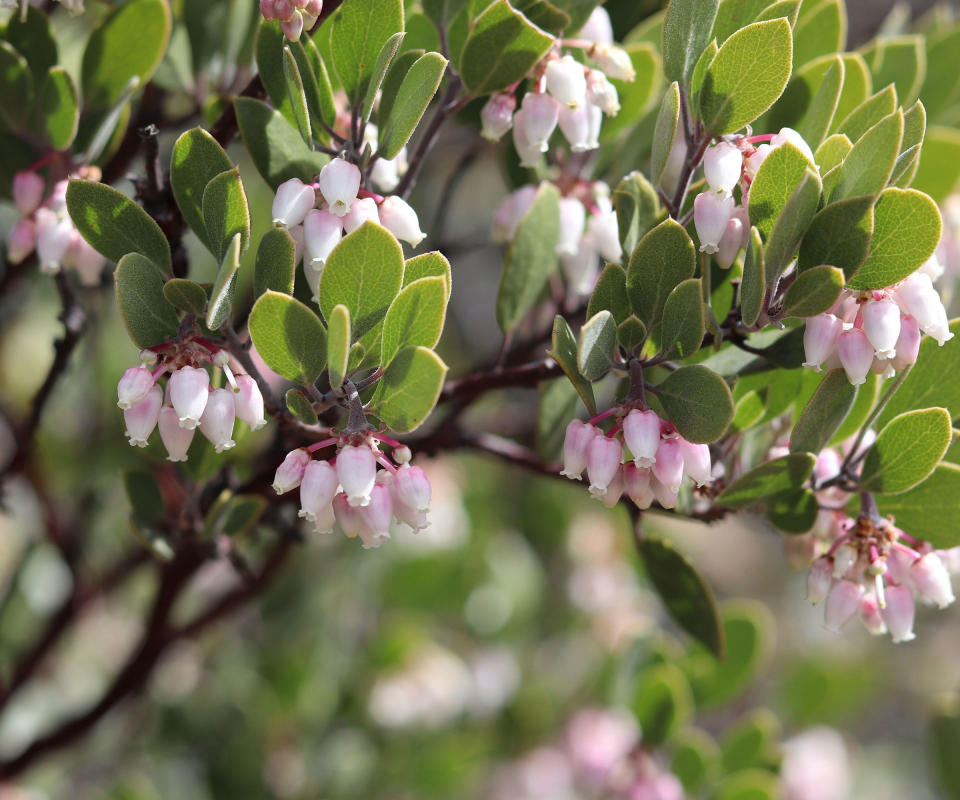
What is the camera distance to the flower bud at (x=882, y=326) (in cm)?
75

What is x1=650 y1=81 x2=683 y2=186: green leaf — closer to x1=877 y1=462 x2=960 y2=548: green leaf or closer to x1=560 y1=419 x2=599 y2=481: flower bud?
x1=560 y1=419 x2=599 y2=481: flower bud

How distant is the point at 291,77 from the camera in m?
0.77

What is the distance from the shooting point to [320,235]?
78cm

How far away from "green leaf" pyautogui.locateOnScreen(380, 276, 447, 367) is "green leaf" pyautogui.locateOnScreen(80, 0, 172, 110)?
1.62 ft

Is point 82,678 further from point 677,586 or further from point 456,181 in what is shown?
point 677,586

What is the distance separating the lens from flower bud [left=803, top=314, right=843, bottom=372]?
2.56ft

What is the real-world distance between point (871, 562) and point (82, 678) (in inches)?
73.8

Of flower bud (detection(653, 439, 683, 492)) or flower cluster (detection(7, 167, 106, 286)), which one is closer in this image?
flower bud (detection(653, 439, 683, 492))

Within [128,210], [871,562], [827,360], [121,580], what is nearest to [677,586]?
[871,562]

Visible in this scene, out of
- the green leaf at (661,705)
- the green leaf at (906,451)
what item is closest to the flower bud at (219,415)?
the green leaf at (906,451)

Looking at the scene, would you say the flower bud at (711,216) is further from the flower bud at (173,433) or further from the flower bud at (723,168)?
the flower bud at (173,433)

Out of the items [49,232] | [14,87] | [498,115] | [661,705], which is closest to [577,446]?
[498,115]

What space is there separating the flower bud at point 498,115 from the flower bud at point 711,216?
24 centimetres

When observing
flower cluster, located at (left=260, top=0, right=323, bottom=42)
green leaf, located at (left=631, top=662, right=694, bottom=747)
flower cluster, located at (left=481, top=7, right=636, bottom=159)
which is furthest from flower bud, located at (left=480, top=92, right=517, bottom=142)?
green leaf, located at (left=631, top=662, right=694, bottom=747)
